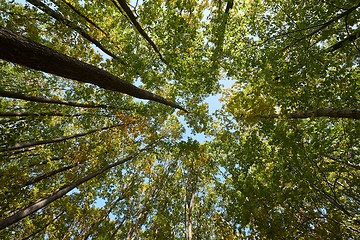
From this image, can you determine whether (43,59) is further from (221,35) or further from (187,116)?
(187,116)

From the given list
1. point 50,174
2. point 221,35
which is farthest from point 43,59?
point 50,174

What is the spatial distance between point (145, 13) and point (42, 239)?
41.0 ft

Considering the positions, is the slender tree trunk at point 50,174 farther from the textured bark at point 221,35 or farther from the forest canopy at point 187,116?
the textured bark at point 221,35

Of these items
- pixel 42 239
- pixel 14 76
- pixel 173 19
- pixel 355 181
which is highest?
pixel 173 19

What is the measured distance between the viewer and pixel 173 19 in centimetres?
792

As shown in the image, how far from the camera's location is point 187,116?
38.3ft

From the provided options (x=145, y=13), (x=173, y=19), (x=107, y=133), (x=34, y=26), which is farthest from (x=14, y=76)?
(x=173, y=19)

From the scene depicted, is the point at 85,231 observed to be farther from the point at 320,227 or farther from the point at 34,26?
the point at 320,227

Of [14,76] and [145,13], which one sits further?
[14,76]

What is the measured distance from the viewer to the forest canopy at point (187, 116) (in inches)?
189

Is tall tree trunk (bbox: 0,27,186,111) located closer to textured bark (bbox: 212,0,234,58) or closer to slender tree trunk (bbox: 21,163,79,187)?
textured bark (bbox: 212,0,234,58)

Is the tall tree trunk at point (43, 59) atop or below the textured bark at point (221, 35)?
below

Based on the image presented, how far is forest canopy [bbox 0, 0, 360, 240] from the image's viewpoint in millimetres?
4793

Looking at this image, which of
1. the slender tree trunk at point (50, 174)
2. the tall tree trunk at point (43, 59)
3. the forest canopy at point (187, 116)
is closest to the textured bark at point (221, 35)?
the forest canopy at point (187, 116)
